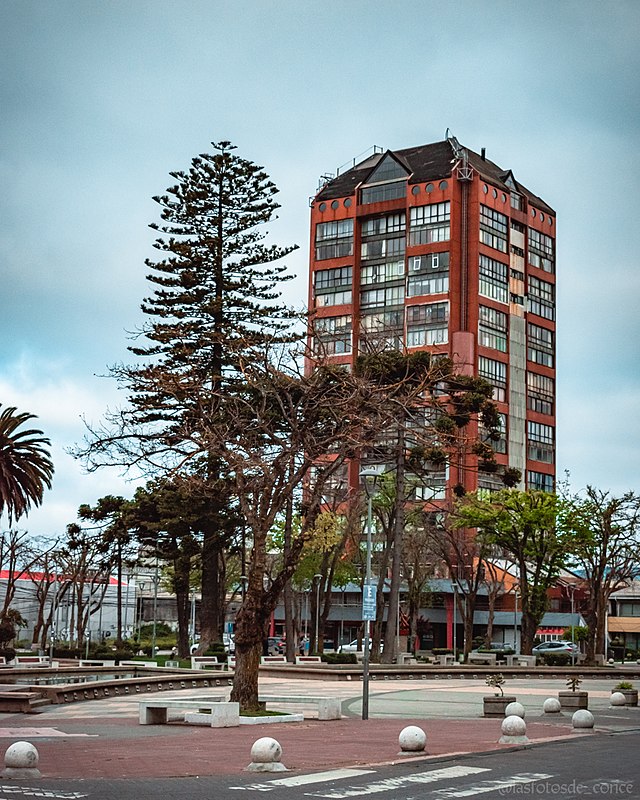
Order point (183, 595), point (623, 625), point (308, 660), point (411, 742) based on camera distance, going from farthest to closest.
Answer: point (623, 625), point (183, 595), point (308, 660), point (411, 742)

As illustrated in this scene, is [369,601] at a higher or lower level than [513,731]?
higher

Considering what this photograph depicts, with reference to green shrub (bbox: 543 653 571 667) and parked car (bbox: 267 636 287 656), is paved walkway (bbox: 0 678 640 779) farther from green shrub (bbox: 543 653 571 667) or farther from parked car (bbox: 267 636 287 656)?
parked car (bbox: 267 636 287 656)

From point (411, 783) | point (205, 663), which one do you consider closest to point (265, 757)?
point (411, 783)

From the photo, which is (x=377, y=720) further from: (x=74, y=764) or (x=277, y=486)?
(x=74, y=764)

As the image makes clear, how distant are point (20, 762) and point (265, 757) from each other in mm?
2948

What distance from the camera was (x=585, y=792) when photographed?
38.7 ft

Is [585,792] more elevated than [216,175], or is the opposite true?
[216,175]

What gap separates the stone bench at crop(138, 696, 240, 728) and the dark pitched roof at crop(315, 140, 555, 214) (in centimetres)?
8629

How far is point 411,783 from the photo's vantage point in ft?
42.9

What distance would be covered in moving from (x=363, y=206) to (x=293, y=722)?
89151mm

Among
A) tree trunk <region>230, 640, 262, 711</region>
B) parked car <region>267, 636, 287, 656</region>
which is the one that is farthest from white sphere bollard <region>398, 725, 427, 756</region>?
parked car <region>267, 636, 287, 656</region>

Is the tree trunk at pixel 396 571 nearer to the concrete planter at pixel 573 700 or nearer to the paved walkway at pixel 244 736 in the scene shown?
the paved walkway at pixel 244 736

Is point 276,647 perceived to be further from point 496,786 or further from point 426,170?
point 496,786

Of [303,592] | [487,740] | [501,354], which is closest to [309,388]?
[487,740]
